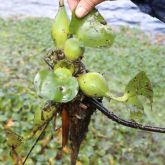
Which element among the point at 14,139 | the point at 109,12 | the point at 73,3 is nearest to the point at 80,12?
the point at 73,3

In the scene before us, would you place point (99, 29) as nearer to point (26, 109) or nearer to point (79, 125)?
point (79, 125)

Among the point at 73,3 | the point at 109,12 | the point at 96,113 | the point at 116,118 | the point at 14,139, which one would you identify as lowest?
the point at 109,12

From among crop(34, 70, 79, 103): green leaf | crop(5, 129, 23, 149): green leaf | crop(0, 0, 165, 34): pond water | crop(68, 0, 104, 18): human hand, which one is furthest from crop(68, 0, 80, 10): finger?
crop(0, 0, 165, 34): pond water

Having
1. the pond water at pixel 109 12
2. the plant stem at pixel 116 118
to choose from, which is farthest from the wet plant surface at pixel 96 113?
the pond water at pixel 109 12

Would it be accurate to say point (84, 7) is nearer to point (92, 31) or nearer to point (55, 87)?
point (92, 31)

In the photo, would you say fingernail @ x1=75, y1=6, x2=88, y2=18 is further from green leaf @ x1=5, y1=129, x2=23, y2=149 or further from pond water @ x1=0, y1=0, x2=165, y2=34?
pond water @ x1=0, y1=0, x2=165, y2=34

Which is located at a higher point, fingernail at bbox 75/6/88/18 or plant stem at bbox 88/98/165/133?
fingernail at bbox 75/6/88/18

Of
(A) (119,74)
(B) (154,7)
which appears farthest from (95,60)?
(B) (154,7)

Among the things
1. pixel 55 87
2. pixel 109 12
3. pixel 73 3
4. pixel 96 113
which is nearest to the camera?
pixel 55 87
